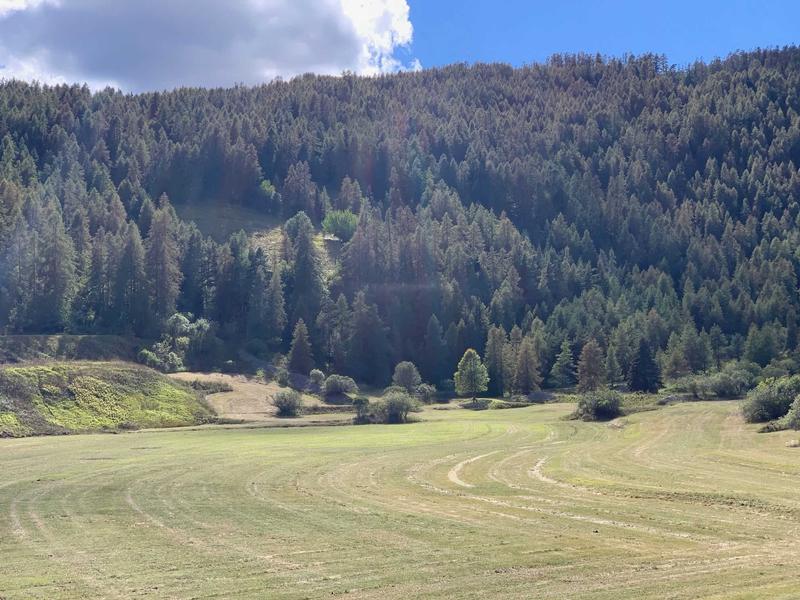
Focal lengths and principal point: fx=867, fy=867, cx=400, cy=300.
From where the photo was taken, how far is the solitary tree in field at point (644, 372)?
107 metres

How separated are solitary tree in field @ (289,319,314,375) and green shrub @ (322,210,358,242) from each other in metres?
51.0

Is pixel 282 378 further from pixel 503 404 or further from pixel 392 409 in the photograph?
pixel 503 404

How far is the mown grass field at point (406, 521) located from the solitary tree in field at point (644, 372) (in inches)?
2112

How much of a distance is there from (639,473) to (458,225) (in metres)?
125

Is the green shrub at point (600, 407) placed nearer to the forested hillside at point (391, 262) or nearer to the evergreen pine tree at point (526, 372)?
the evergreen pine tree at point (526, 372)

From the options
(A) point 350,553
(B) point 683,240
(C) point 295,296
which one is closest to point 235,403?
(C) point 295,296

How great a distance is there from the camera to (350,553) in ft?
78.5

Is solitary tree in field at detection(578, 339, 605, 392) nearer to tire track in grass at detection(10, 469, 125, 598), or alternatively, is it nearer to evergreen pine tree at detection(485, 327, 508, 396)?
evergreen pine tree at detection(485, 327, 508, 396)

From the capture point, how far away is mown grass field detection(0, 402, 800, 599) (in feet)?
67.6

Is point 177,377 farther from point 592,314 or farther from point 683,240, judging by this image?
point 683,240

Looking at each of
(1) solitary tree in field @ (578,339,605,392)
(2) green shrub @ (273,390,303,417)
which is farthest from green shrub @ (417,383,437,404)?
(2) green shrub @ (273,390,303,417)

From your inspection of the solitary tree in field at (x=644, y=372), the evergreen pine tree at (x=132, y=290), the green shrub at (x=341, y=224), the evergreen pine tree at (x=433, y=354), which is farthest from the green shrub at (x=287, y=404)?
the green shrub at (x=341, y=224)

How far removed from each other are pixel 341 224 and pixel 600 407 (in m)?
95.0

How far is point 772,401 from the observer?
6200cm
